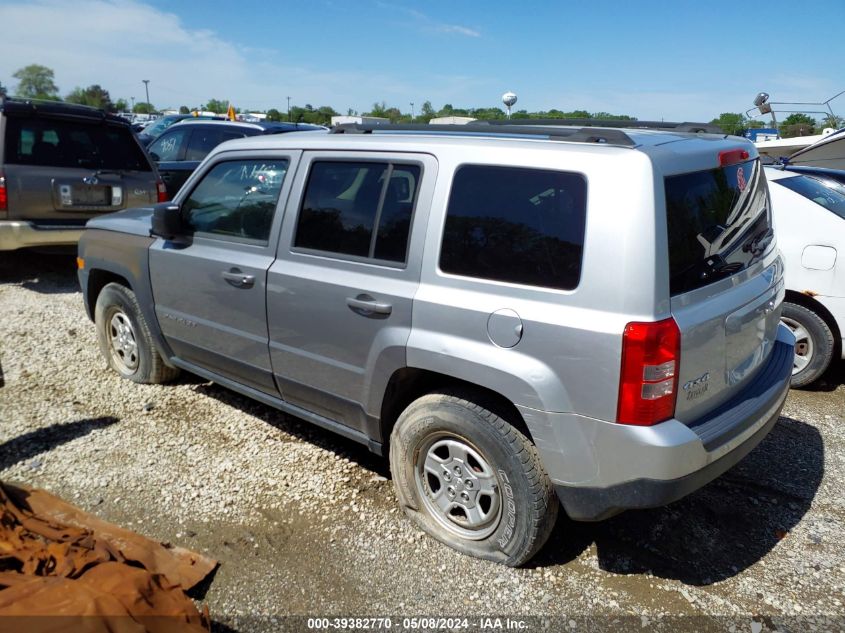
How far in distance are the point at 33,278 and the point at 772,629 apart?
819 cm

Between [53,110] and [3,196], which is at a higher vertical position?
[53,110]

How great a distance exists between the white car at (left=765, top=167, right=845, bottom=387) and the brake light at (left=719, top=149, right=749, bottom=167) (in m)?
2.23

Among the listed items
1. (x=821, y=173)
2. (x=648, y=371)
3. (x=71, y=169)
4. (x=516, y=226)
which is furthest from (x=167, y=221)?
(x=821, y=173)

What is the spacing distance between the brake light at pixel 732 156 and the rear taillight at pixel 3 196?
6699 mm

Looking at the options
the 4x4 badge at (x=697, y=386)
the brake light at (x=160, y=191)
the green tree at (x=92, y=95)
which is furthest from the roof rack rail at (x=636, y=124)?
the green tree at (x=92, y=95)

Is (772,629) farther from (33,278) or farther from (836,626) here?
(33,278)

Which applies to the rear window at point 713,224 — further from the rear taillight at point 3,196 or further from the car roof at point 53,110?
the car roof at point 53,110

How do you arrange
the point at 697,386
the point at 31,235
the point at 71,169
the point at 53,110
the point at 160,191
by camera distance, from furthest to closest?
the point at 160,191 → the point at 71,169 → the point at 53,110 → the point at 31,235 → the point at 697,386

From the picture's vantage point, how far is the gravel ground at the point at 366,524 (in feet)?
9.16

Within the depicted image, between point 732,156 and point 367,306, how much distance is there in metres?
1.81

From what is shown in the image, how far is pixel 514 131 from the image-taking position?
3051mm

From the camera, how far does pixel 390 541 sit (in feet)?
10.5

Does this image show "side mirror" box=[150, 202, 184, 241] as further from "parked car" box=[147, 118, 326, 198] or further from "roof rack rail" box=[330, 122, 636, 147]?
"parked car" box=[147, 118, 326, 198]

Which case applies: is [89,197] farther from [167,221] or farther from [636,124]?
[636,124]
